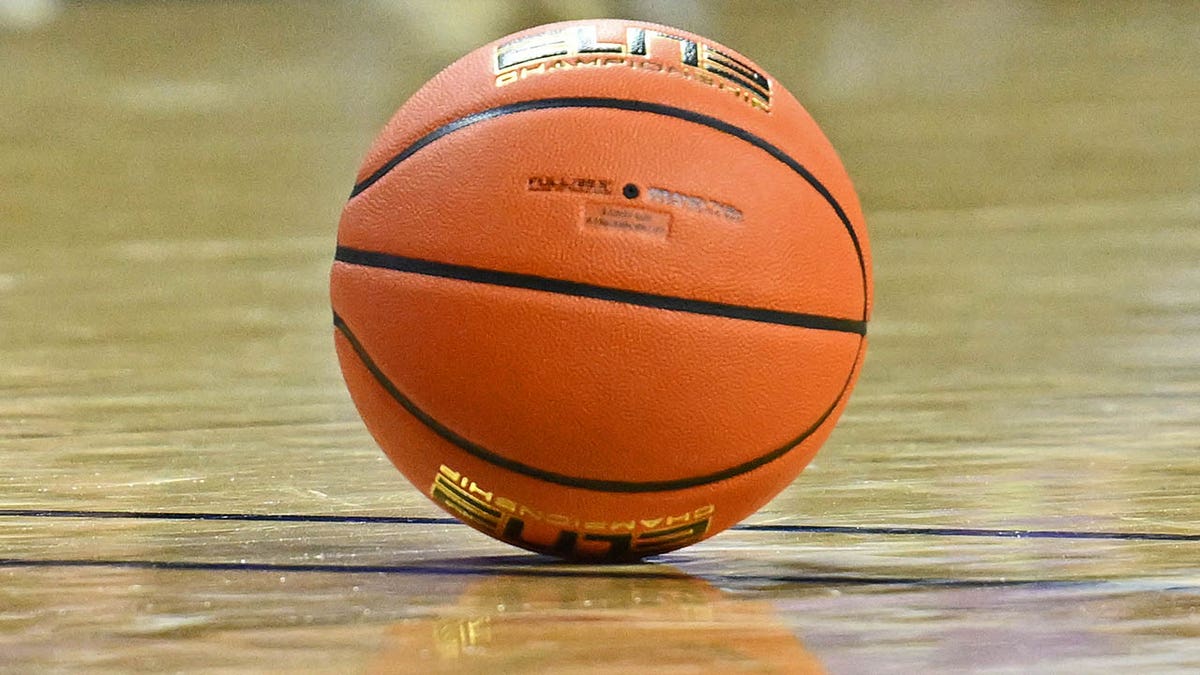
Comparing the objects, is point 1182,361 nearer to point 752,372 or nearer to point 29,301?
point 752,372

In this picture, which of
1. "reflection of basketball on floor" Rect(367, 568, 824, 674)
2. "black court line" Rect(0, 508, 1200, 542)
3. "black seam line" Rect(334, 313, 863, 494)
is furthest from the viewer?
"black court line" Rect(0, 508, 1200, 542)

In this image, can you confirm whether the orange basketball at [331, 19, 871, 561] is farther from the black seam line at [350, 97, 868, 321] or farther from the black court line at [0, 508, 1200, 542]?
the black court line at [0, 508, 1200, 542]

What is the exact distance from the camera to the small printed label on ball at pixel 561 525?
3.78 ft

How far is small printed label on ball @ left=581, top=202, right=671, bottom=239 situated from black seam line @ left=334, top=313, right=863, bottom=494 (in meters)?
0.20

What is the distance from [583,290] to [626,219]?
64 mm

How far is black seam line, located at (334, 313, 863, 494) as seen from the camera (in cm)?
111

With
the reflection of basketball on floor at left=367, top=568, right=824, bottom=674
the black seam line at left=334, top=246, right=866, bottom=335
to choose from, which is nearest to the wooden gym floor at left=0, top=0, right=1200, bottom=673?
the reflection of basketball on floor at left=367, top=568, right=824, bottom=674

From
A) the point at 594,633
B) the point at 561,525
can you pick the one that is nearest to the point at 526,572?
the point at 561,525

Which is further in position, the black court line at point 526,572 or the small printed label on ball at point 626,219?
the black court line at point 526,572

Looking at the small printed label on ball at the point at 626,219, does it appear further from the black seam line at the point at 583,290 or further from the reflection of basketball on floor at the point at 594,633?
the reflection of basketball on floor at the point at 594,633

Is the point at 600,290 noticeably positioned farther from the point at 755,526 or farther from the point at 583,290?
the point at 755,526

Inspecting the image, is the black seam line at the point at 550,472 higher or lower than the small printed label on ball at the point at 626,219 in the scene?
lower

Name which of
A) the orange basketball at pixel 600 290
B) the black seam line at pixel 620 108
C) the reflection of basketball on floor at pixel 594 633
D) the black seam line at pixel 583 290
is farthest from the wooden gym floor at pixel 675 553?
the black seam line at pixel 620 108

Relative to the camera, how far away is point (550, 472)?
1105 millimetres
